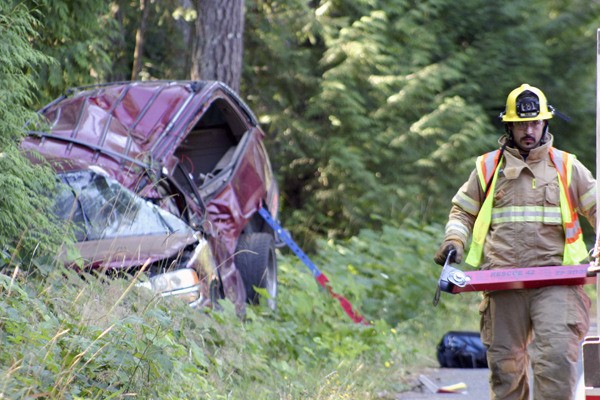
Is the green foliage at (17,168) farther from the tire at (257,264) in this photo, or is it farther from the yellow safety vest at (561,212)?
the tire at (257,264)

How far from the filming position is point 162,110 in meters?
10.8

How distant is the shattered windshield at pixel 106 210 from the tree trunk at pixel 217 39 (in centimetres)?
550

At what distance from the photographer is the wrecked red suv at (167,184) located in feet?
26.6

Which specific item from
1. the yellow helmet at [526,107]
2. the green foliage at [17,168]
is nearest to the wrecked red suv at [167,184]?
the green foliage at [17,168]

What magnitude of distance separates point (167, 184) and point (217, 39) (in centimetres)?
482

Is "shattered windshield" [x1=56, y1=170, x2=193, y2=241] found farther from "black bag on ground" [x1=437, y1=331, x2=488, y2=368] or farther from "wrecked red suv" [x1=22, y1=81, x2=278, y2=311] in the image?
"black bag on ground" [x1=437, y1=331, x2=488, y2=368]

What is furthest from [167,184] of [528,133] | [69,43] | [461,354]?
[528,133]

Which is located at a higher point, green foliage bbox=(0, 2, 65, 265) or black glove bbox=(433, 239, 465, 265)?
green foliage bbox=(0, 2, 65, 265)

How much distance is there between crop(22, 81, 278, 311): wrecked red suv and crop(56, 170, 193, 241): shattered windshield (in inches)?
0.4

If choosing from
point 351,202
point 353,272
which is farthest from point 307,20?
point 353,272

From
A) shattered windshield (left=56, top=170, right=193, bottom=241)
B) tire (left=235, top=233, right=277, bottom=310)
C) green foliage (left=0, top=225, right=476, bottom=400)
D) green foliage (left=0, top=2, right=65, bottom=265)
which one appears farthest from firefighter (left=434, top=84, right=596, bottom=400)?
tire (left=235, top=233, right=277, bottom=310)

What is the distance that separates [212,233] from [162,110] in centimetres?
158

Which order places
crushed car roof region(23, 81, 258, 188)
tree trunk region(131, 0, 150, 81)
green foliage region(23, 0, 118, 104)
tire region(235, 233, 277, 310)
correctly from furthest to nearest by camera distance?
tree trunk region(131, 0, 150, 81), tire region(235, 233, 277, 310), green foliage region(23, 0, 118, 104), crushed car roof region(23, 81, 258, 188)

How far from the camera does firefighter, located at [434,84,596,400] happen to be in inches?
252
